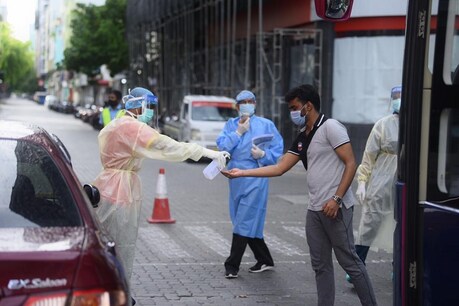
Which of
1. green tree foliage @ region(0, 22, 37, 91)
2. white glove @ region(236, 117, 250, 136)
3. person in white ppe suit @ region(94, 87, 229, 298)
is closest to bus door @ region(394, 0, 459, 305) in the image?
person in white ppe suit @ region(94, 87, 229, 298)

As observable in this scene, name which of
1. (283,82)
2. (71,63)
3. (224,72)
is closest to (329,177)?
(283,82)

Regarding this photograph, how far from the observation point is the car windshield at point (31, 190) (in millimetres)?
4121

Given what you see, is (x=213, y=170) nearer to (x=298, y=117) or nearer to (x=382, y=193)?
(x=298, y=117)

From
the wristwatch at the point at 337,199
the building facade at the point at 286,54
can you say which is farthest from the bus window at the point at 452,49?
the building facade at the point at 286,54

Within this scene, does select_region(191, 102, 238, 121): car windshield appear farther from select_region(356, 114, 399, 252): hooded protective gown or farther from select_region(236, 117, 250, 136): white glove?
select_region(356, 114, 399, 252): hooded protective gown

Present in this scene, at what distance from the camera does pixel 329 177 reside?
623 centimetres

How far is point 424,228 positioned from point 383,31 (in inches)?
749

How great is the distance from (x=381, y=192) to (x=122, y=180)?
255 centimetres

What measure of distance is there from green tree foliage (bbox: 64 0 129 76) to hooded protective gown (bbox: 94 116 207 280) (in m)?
49.1

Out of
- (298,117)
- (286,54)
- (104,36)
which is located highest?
(104,36)

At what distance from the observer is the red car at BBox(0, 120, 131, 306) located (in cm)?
342

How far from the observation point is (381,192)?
25.5 ft

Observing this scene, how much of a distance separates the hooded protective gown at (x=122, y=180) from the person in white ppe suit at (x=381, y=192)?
2.11m

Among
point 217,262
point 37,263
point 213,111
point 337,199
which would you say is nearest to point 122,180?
point 337,199
